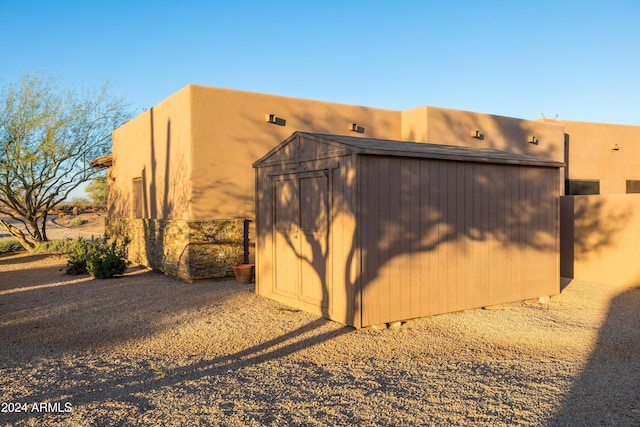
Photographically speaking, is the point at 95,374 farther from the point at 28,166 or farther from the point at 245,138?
the point at 28,166

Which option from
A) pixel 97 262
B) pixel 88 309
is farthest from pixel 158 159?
pixel 88 309

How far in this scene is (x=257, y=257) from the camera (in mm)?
9875

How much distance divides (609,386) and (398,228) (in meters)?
3.36

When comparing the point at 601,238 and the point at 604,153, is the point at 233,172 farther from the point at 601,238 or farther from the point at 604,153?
the point at 604,153

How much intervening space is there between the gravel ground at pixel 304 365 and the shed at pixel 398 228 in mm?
389

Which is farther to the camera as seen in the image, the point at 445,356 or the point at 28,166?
the point at 28,166

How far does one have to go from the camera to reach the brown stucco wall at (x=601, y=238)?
1061 cm

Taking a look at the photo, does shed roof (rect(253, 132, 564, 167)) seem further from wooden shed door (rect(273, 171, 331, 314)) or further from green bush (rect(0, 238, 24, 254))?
green bush (rect(0, 238, 24, 254))

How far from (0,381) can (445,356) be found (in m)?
4.45

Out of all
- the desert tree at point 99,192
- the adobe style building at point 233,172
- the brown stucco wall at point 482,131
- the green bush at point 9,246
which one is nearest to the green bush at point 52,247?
the green bush at point 9,246

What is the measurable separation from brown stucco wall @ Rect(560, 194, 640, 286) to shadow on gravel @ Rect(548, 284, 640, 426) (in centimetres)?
358

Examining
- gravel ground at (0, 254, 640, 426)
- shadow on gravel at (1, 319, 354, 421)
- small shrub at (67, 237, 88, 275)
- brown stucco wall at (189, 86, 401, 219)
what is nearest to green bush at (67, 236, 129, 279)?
small shrub at (67, 237, 88, 275)

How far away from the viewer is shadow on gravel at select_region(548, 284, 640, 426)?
166 inches

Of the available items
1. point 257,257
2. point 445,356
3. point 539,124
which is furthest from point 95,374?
point 539,124
